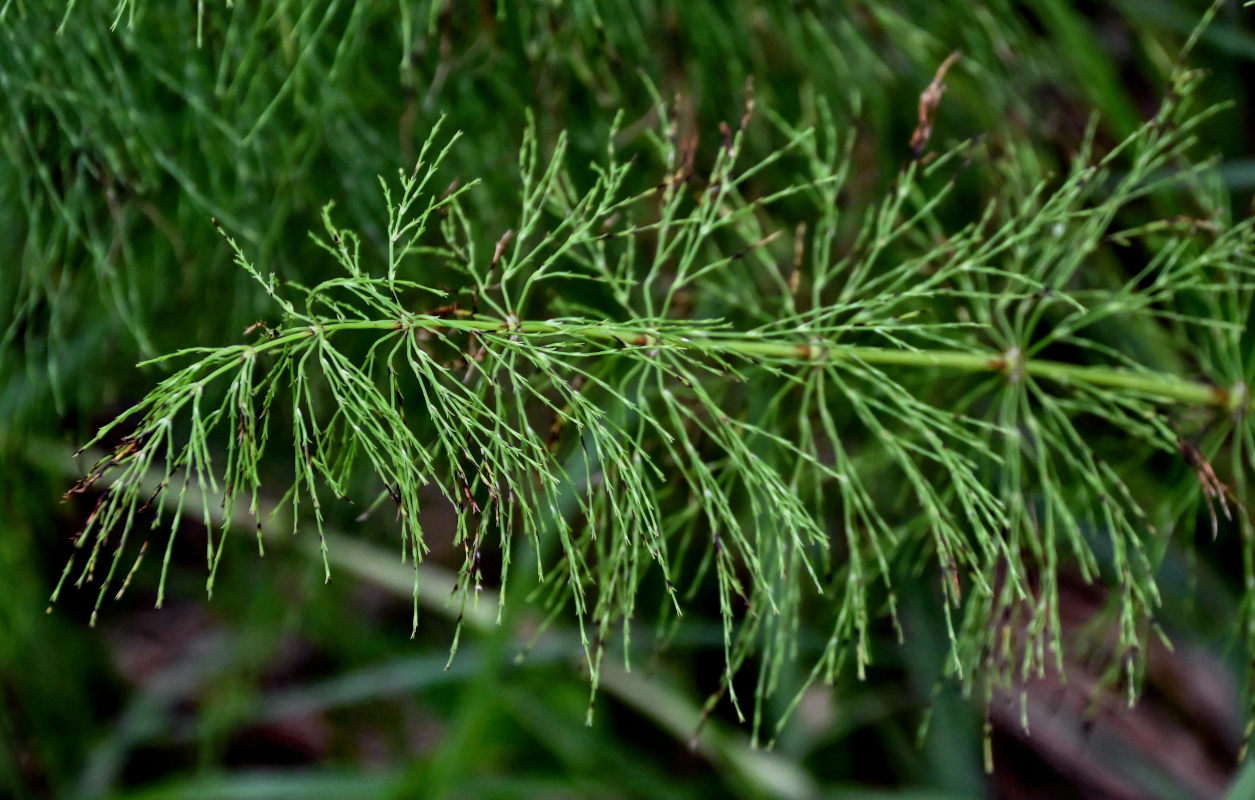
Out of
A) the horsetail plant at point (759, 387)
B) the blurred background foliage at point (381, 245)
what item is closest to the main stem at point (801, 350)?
the horsetail plant at point (759, 387)

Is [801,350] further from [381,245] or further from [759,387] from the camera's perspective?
[381,245]

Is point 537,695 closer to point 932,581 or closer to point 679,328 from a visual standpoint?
point 932,581

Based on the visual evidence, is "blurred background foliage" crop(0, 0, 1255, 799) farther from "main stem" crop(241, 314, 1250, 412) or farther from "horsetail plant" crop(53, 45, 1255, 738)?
"main stem" crop(241, 314, 1250, 412)

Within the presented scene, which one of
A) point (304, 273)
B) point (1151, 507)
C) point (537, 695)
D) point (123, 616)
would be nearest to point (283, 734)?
point (123, 616)

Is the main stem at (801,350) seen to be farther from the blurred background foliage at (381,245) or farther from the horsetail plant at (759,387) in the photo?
the blurred background foliage at (381,245)

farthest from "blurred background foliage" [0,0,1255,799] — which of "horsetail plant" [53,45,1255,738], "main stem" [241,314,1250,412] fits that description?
"main stem" [241,314,1250,412]

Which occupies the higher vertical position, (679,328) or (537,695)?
(679,328)

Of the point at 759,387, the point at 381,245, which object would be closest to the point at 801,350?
the point at 759,387
